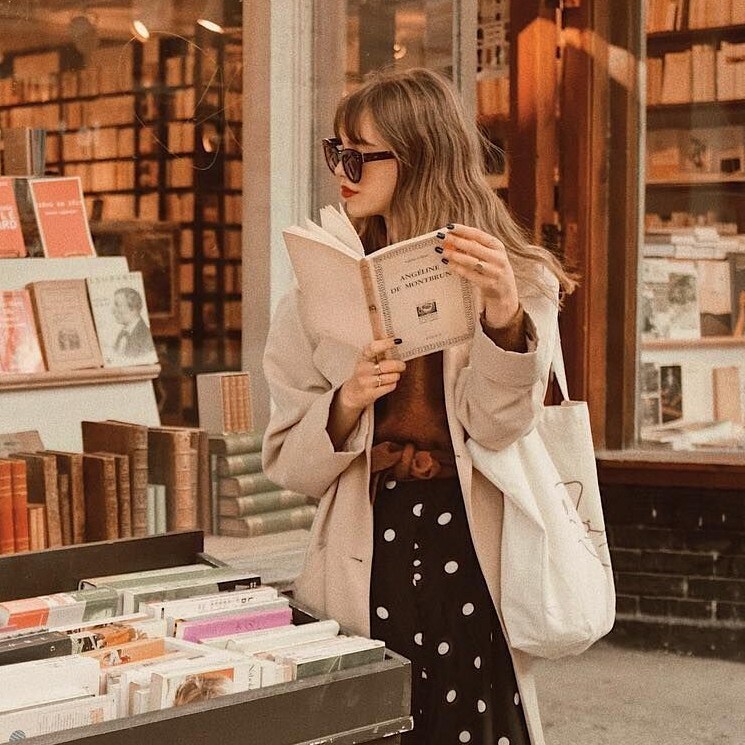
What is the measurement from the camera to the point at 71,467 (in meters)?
4.04

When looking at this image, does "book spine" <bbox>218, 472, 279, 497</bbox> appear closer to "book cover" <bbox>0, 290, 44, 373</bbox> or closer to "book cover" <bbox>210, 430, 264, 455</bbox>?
"book cover" <bbox>210, 430, 264, 455</bbox>

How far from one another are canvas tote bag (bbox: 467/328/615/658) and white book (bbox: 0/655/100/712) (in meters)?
0.88

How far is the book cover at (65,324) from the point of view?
4309 mm

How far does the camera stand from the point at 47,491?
3.97m

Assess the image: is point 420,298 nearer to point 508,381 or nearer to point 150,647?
point 508,381

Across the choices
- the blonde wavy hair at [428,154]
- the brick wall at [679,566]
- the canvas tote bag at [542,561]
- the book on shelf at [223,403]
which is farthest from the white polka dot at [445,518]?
the brick wall at [679,566]

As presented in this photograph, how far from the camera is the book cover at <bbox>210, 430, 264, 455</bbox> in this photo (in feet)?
15.4

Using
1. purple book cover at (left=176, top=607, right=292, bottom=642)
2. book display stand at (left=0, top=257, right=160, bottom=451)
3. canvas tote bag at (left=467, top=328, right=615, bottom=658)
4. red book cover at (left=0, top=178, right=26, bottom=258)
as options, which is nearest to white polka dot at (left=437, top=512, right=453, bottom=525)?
canvas tote bag at (left=467, top=328, right=615, bottom=658)

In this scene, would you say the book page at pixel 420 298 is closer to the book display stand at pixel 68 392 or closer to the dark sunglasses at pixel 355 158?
the dark sunglasses at pixel 355 158

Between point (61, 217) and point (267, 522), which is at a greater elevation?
point (61, 217)

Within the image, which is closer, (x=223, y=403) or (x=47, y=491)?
(x=47, y=491)

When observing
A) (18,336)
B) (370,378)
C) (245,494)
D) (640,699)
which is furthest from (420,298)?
(640,699)

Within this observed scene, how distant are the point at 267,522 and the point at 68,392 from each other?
93 cm

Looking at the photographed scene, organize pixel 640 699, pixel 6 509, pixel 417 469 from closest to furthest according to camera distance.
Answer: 1. pixel 417 469
2. pixel 6 509
3. pixel 640 699
